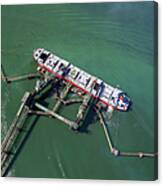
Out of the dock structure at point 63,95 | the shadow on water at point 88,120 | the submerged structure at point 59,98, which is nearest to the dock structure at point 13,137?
the submerged structure at point 59,98

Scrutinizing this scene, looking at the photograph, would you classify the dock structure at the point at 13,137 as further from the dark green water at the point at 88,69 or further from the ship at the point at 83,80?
the ship at the point at 83,80

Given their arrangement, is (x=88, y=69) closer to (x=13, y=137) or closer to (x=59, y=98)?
(x=59, y=98)

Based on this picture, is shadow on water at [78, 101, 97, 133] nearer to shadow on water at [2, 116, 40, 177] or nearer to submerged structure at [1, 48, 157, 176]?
submerged structure at [1, 48, 157, 176]

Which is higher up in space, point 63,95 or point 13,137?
point 63,95

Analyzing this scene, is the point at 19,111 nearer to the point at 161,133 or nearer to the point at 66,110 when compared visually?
the point at 66,110

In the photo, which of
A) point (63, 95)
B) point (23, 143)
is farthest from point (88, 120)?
point (23, 143)

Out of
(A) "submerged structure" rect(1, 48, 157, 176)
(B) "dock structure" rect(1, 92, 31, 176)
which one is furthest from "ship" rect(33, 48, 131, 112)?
(B) "dock structure" rect(1, 92, 31, 176)
